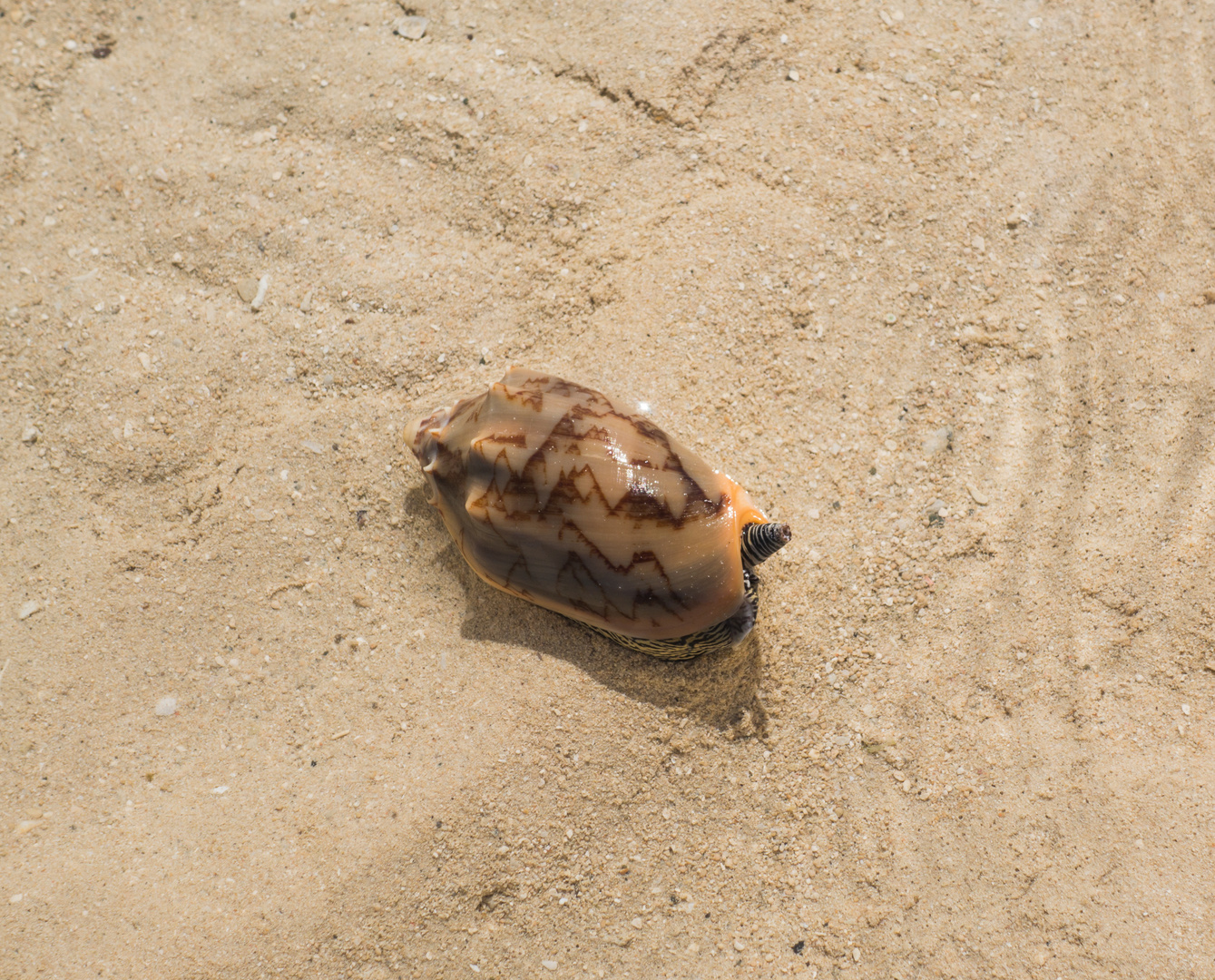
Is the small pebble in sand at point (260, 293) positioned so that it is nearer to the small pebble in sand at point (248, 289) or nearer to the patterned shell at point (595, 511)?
the small pebble in sand at point (248, 289)

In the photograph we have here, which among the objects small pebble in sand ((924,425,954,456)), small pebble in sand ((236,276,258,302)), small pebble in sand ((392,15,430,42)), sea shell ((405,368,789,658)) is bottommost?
small pebble in sand ((236,276,258,302))

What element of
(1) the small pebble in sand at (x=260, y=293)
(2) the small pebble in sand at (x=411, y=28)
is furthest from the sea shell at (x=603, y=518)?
(2) the small pebble in sand at (x=411, y=28)

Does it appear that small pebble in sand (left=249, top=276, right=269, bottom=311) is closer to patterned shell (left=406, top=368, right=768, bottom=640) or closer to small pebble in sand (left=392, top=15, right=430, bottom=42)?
patterned shell (left=406, top=368, right=768, bottom=640)

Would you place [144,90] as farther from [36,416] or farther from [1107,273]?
[1107,273]

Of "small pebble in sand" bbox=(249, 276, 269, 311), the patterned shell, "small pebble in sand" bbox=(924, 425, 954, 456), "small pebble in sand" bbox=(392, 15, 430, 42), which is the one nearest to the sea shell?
the patterned shell

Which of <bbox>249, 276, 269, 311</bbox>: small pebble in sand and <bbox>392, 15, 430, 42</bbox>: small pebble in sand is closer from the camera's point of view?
<bbox>249, 276, 269, 311</bbox>: small pebble in sand

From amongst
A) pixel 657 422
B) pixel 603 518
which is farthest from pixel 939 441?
pixel 603 518

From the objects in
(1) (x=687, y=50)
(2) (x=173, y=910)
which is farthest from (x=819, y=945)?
(1) (x=687, y=50)
